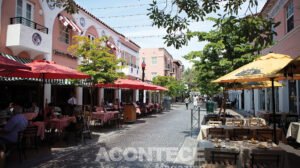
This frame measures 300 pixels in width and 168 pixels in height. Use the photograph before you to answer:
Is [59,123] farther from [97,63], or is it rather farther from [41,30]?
[41,30]

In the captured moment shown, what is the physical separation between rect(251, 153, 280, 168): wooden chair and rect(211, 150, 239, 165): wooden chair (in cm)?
39

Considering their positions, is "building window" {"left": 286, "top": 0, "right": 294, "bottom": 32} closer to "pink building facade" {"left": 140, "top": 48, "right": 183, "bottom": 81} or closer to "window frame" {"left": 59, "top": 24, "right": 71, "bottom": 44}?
"window frame" {"left": 59, "top": 24, "right": 71, "bottom": 44}

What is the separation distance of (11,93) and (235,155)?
1341 centimetres

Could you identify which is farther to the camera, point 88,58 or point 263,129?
point 88,58

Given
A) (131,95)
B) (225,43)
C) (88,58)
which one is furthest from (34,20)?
(131,95)

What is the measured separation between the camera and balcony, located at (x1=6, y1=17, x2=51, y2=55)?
1367cm

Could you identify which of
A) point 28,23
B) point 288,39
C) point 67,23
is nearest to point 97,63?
point 28,23

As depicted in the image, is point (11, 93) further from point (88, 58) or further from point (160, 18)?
Answer: point (160, 18)

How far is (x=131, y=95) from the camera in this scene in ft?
116

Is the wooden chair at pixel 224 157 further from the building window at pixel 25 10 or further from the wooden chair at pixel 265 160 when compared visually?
the building window at pixel 25 10

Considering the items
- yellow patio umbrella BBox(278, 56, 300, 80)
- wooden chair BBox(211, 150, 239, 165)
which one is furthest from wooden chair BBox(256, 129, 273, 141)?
wooden chair BBox(211, 150, 239, 165)

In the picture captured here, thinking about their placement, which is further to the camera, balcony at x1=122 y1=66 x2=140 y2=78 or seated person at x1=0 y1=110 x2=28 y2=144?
balcony at x1=122 y1=66 x2=140 y2=78

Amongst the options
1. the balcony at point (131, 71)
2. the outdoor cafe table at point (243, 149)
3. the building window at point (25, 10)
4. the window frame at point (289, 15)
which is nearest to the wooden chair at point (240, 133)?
the outdoor cafe table at point (243, 149)

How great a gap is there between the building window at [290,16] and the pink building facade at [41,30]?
40.3 ft
